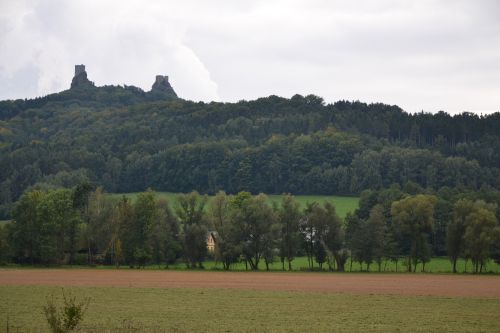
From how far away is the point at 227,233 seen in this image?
101m

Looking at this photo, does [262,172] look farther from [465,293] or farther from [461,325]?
[461,325]

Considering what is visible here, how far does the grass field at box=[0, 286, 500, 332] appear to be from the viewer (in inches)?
1481

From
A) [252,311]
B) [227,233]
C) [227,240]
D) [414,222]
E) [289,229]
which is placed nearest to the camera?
[252,311]

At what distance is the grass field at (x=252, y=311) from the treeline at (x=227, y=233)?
3938 centimetres

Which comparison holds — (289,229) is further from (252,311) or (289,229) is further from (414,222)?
(252,311)

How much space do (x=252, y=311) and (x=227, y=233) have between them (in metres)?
55.5

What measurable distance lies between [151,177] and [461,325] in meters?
154

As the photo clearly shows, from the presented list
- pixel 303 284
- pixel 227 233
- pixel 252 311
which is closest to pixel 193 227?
pixel 227 233

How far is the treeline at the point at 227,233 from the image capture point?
97.8m

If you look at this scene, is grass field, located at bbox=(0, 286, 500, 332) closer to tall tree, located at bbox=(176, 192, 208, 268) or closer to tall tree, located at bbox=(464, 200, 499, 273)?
tall tree, located at bbox=(176, 192, 208, 268)

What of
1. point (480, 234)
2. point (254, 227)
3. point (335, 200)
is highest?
point (335, 200)

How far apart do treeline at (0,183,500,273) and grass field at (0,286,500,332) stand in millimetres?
39375

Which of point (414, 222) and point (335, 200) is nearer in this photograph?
point (414, 222)

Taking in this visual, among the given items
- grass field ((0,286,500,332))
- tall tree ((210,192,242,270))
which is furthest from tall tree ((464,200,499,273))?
grass field ((0,286,500,332))
